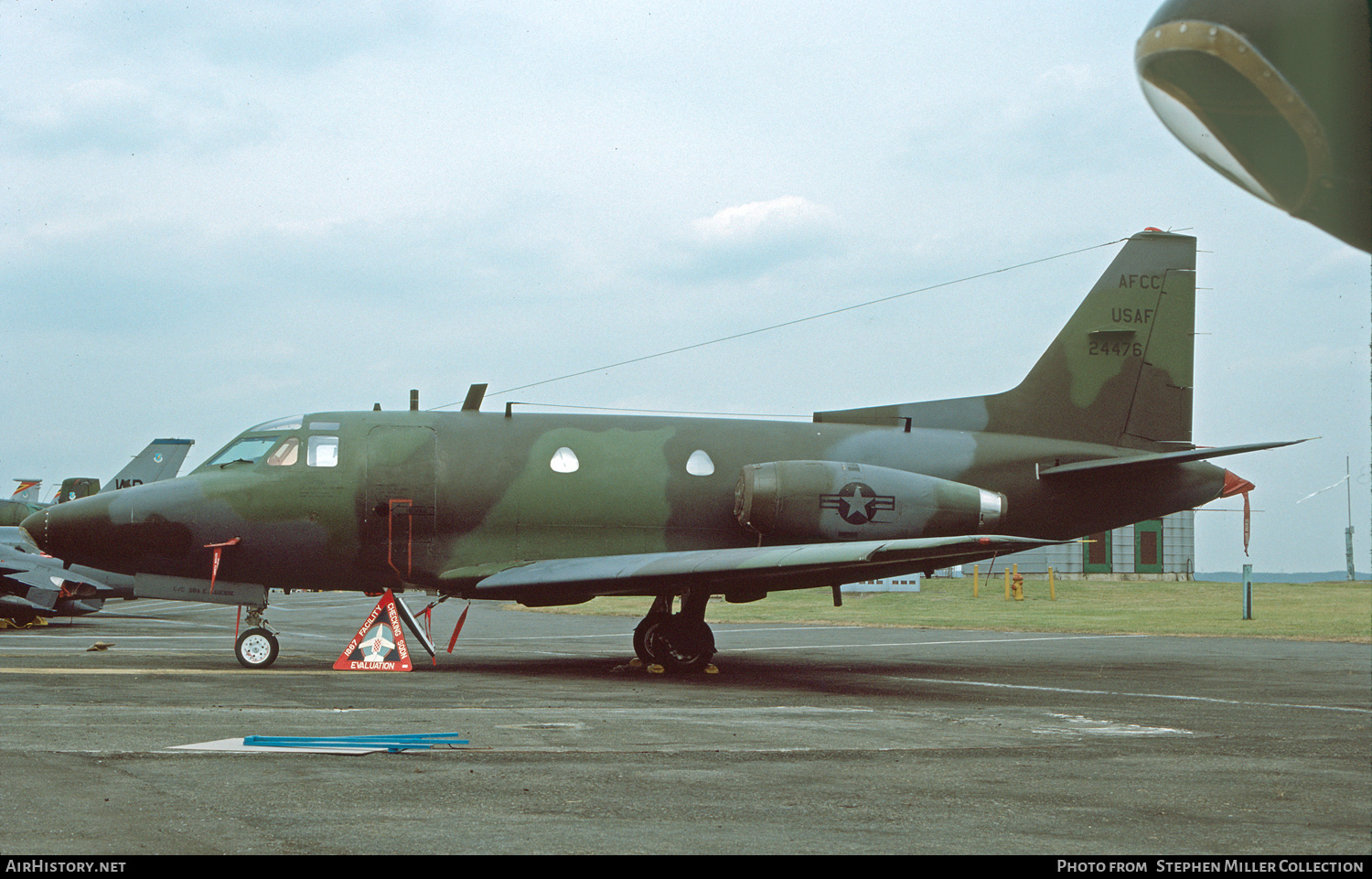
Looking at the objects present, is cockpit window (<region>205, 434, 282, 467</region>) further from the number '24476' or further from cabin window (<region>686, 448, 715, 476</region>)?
the number '24476'

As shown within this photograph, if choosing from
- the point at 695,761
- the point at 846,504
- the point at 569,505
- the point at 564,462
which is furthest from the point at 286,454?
the point at 695,761

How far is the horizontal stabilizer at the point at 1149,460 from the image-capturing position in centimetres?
1548

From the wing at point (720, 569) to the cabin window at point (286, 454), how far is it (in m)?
2.55

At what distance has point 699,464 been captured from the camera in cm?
1656

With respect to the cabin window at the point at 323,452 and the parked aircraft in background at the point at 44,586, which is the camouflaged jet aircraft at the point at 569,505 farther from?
the parked aircraft in background at the point at 44,586

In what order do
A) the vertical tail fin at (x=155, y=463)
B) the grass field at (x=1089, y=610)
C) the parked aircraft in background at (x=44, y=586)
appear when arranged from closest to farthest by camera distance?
1. the parked aircraft in background at (x=44, y=586)
2. the grass field at (x=1089, y=610)
3. the vertical tail fin at (x=155, y=463)

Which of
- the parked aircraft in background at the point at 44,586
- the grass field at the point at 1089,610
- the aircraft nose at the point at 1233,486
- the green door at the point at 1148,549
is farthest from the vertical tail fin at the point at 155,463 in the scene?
the green door at the point at 1148,549

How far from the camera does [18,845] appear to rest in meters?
5.07

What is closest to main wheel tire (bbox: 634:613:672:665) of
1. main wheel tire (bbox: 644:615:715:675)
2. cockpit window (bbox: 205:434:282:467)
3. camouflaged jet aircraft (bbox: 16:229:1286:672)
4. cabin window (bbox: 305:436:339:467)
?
camouflaged jet aircraft (bbox: 16:229:1286:672)

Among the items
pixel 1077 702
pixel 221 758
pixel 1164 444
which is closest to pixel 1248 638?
pixel 1164 444

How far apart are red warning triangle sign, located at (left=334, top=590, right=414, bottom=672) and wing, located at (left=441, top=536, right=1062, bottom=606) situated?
0.87 metres

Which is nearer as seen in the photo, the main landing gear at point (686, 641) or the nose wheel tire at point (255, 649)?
the nose wheel tire at point (255, 649)

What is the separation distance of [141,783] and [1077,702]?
900 centimetres

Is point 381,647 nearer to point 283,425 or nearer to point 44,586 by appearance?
point 283,425
